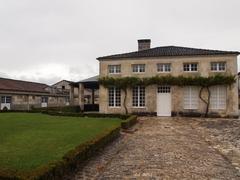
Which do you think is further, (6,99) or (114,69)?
(6,99)

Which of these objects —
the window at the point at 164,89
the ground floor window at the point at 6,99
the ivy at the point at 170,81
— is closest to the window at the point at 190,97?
the ivy at the point at 170,81

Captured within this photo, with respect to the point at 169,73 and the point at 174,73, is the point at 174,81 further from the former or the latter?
the point at 169,73

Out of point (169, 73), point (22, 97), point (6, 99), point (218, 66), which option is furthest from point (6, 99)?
point (218, 66)

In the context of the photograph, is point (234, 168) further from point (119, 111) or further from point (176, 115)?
point (119, 111)

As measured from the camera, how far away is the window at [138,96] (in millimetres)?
21594

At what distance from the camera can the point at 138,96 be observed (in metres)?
21.7

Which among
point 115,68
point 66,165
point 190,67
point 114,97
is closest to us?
point 66,165

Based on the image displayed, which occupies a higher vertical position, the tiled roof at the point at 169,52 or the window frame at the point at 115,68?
the tiled roof at the point at 169,52

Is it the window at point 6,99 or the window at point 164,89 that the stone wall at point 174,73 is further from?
the window at point 6,99

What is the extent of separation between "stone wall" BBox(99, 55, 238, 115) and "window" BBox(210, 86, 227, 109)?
32 centimetres

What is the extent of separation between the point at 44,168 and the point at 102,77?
17735mm

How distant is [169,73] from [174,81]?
3.26 feet

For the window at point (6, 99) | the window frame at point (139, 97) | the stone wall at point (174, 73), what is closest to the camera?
the stone wall at point (174, 73)

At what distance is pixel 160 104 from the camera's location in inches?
834
